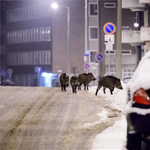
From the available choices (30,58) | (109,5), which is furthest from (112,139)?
(30,58)

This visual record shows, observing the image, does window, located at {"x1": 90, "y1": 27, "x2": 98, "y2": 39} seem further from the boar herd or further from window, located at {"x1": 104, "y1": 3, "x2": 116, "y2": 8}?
the boar herd

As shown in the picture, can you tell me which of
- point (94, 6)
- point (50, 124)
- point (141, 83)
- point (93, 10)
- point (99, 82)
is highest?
point (94, 6)

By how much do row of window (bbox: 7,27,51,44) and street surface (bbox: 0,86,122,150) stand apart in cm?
4742

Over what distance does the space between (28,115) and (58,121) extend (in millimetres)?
1273

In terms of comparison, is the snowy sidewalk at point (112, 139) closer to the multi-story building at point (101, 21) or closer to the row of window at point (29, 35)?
the multi-story building at point (101, 21)

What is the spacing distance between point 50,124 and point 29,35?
5557cm

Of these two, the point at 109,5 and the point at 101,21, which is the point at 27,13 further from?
the point at 109,5

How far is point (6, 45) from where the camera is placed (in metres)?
69.3

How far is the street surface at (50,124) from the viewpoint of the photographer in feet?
24.9

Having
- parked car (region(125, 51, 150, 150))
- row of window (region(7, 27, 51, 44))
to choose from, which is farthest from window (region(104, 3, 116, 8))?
parked car (region(125, 51, 150, 150))

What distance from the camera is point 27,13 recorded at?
64.8 metres

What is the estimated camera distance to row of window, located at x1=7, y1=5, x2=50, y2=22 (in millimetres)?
61591

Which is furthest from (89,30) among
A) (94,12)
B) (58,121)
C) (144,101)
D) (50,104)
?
(144,101)

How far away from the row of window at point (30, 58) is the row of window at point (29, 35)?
6.54 ft
